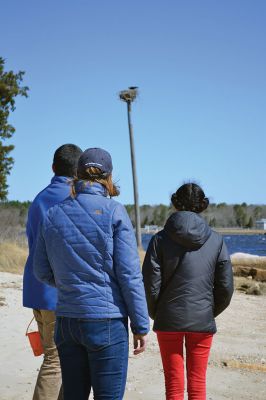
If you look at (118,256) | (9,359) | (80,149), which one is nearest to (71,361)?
(118,256)

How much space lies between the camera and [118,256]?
10.1ft

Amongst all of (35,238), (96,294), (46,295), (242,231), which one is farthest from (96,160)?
(242,231)

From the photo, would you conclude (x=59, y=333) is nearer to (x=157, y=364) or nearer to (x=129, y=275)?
(x=129, y=275)

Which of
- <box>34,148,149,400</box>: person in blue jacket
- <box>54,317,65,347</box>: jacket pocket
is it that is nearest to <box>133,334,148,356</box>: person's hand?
<box>34,148,149,400</box>: person in blue jacket

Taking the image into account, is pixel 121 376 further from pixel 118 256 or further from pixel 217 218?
pixel 217 218

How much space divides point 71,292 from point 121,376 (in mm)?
499

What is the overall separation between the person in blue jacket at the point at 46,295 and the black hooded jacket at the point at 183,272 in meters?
0.68

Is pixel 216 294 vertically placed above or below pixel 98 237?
below

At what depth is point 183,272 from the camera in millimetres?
3914

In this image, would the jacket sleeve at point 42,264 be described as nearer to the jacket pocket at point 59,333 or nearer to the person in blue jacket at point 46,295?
the jacket pocket at point 59,333

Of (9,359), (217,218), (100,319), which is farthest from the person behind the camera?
(217,218)

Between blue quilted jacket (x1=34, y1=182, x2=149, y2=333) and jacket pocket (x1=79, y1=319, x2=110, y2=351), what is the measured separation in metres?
0.04

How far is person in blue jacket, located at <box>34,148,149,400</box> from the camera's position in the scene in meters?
3.01

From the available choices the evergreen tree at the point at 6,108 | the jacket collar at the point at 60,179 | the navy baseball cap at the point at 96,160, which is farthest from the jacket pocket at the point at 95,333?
the evergreen tree at the point at 6,108
